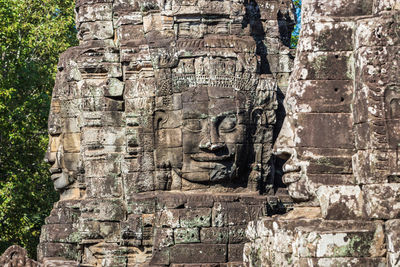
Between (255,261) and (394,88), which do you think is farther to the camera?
(255,261)

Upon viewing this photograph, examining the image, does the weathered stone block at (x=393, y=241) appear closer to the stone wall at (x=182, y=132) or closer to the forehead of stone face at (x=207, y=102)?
the stone wall at (x=182, y=132)

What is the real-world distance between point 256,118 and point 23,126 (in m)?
13.5

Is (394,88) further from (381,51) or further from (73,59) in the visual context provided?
(73,59)

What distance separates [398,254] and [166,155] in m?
9.03

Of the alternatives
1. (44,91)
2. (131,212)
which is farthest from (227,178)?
(44,91)

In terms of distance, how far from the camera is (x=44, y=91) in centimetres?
3466

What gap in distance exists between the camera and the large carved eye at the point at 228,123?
19.8 meters

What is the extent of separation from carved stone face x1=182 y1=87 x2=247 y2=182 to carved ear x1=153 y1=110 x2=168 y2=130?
500mm

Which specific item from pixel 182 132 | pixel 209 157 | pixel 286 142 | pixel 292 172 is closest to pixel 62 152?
pixel 182 132

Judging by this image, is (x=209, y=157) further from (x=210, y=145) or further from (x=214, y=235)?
(x=214, y=235)

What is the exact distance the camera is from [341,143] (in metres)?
12.6

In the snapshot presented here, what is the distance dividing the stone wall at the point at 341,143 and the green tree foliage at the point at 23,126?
19.0 meters

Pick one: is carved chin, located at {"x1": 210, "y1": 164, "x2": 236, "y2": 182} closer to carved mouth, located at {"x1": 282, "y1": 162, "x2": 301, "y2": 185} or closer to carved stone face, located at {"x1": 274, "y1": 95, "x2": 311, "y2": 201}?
carved stone face, located at {"x1": 274, "y1": 95, "x2": 311, "y2": 201}

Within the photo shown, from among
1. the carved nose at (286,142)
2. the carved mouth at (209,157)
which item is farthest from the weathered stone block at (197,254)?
the carved nose at (286,142)
